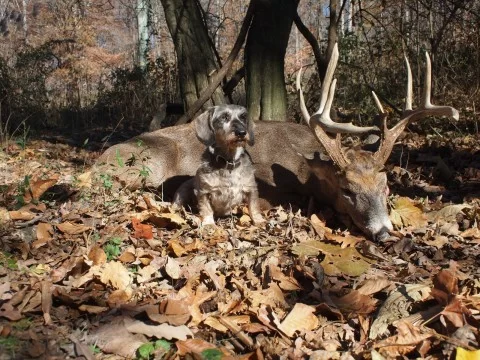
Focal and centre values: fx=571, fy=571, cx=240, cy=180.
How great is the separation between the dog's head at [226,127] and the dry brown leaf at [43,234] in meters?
1.78

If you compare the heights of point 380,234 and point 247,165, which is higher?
point 247,165

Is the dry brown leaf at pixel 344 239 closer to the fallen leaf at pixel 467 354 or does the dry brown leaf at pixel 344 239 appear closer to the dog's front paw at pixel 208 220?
the dog's front paw at pixel 208 220

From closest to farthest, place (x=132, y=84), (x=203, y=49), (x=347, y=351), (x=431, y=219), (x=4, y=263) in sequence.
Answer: (x=347, y=351) → (x=4, y=263) → (x=431, y=219) → (x=203, y=49) → (x=132, y=84)

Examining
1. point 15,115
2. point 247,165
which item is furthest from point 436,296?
point 15,115

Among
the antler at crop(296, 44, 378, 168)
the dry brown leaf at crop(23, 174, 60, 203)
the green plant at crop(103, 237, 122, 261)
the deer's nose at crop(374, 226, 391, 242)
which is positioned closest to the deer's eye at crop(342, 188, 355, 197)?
the antler at crop(296, 44, 378, 168)

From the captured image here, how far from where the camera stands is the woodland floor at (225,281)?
3.12 meters

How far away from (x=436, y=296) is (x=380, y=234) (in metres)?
1.40

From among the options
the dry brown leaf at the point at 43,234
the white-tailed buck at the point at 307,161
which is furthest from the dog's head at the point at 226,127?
the dry brown leaf at the point at 43,234

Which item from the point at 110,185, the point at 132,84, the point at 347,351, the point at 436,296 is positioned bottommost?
the point at 347,351

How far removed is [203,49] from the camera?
757 centimetres

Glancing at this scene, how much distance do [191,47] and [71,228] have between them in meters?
3.71

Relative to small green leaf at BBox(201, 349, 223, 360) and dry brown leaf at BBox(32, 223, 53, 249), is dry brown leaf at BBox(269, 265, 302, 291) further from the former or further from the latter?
dry brown leaf at BBox(32, 223, 53, 249)

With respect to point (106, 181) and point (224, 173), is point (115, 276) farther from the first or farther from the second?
point (224, 173)

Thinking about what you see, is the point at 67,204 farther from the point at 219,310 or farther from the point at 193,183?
the point at 219,310
